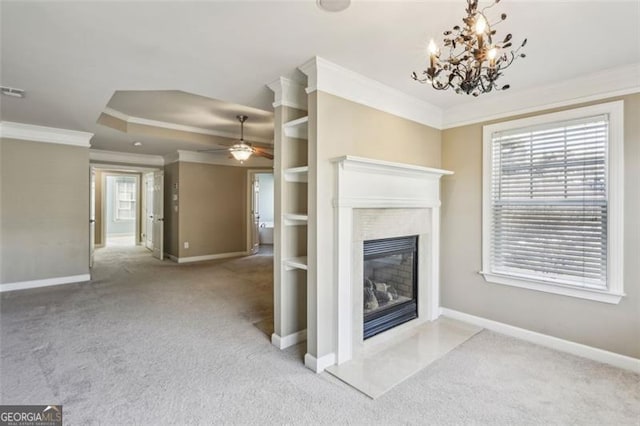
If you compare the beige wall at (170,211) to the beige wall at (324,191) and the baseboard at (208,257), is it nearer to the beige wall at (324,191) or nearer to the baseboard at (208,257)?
the baseboard at (208,257)

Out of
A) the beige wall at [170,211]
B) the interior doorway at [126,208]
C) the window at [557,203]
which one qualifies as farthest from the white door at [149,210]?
the window at [557,203]

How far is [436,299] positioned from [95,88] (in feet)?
13.5

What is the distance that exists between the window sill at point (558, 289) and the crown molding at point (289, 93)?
8.30 ft

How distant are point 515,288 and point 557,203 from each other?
0.90 metres

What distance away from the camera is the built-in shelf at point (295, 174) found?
2.69 metres

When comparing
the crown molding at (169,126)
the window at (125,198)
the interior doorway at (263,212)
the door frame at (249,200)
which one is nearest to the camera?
the crown molding at (169,126)

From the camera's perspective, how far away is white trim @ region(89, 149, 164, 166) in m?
6.48

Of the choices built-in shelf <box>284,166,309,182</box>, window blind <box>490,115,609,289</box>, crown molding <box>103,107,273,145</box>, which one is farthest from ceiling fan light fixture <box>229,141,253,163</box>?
window blind <box>490,115,609,289</box>

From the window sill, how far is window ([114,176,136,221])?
1126 centimetres

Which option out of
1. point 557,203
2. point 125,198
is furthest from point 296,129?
point 125,198

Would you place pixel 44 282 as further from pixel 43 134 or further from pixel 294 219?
pixel 294 219

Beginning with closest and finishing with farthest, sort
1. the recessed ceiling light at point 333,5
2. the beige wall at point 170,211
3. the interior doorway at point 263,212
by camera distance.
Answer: the recessed ceiling light at point 333,5 < the beige wall at point 170,211 < the interior doorway at point 263,212

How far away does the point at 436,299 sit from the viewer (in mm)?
3602

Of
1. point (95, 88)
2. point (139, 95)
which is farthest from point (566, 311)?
point (139, 95)
